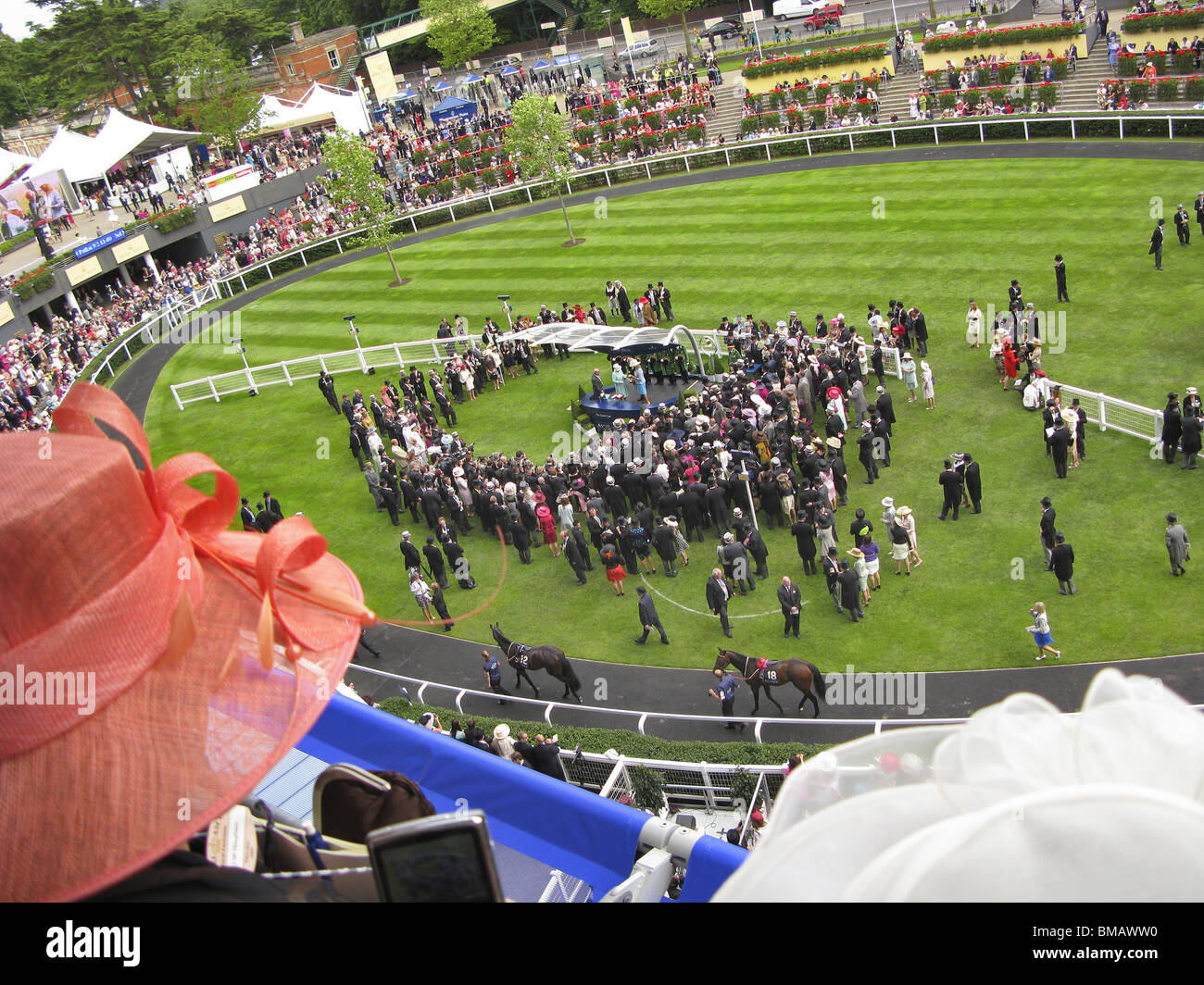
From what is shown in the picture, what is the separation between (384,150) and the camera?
5612 centimetres

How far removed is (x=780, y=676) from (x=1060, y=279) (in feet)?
50.4

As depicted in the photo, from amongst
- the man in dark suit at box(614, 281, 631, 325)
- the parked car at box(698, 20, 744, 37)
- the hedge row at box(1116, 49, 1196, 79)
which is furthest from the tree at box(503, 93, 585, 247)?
the parked car at box(698, 20, 744, 37)

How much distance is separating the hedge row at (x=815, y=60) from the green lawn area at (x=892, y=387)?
8745 millimetres

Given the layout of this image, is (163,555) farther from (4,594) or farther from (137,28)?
(137,28)

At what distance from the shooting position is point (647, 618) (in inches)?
691

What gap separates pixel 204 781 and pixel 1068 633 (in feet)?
50.7

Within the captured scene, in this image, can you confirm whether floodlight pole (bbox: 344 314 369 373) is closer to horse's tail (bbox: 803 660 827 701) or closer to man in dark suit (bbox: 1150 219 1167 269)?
horse's tail (bbox: 803 660 827 701)

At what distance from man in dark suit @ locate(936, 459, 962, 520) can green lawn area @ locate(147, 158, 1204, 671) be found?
37 centimetres

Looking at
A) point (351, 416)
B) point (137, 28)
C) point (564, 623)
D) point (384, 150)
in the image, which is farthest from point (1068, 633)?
point (137, 28)

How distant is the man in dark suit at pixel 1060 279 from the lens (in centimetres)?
2434

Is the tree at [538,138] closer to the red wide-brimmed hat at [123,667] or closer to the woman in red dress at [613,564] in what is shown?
the woman in red dress at [613,564]

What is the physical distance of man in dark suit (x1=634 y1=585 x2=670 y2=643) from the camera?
57.0ft

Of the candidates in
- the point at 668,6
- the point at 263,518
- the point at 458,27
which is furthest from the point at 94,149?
the point at 263,518

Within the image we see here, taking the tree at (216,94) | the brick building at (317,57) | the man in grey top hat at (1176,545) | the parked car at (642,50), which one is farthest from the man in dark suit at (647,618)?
the brick building at (317,57)
